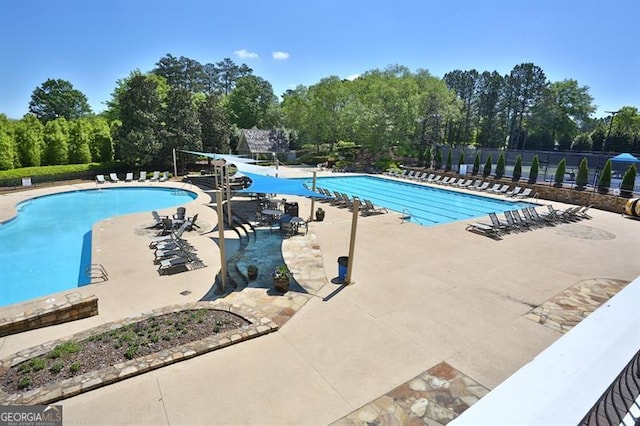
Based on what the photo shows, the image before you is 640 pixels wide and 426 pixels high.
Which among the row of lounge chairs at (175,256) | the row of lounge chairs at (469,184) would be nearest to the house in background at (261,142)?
the row of lounge chairs at (469,184)

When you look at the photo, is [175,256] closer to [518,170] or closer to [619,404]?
[619,404]

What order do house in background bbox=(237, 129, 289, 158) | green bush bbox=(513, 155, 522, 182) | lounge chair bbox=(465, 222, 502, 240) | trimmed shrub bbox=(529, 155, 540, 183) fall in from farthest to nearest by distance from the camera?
1. house in background bbox=(237, 129, 289, 158)
2. green bush bbox=(513, 155, 522, 182)
3. trimmed shrub bbox=(529, 155, 540, 183)
4. lounge chair bbox=(465, 222, 502, 240)

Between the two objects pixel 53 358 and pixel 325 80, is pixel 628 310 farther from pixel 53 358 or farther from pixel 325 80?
pixel 325 80

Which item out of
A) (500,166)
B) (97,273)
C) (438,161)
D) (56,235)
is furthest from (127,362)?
(438,161)

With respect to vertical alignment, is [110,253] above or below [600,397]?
below

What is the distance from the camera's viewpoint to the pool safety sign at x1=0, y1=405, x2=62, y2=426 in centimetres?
359

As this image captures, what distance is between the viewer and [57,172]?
21.8 meters

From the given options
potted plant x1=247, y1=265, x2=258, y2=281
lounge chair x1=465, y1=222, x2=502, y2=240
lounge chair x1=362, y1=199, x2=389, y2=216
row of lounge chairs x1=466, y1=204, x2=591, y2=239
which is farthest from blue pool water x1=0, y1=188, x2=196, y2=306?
row of lounge chairs x1=466, y1=204, x2=591, y2=239

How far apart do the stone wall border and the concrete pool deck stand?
0.36 feet

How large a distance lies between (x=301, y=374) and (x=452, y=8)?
516 inches

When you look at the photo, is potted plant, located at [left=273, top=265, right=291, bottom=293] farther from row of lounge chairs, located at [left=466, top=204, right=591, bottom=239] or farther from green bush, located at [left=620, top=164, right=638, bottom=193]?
green bush, located at [left=620, top=164, right=638, bottom=193]

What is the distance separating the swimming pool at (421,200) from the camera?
16562 mm

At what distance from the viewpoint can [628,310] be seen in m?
3.27

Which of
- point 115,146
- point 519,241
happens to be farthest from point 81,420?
point 115,146
